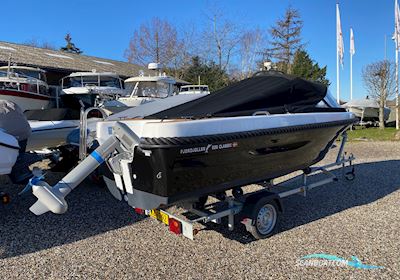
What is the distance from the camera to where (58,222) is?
4789 mm

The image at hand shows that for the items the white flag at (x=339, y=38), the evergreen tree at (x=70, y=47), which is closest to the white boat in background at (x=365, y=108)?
the white flag at (x=339, y=38)

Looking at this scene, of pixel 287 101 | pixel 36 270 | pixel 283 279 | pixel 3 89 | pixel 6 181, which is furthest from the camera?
pixel 3 89

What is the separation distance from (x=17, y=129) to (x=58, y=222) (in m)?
1.38

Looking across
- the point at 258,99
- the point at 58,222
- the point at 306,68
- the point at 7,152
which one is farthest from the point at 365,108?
the point at 7,152

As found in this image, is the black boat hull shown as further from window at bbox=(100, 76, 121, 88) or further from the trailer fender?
window at bbox=(100, 76, 121, 88)

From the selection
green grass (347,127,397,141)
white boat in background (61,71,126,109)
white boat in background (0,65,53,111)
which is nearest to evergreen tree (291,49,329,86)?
green grass (347,127,397,141)

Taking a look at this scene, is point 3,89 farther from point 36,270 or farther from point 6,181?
point 36,270

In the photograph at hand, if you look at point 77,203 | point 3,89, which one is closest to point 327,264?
point 77,203

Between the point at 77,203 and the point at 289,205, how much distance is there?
327cm

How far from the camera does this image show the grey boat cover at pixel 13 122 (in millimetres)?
4723

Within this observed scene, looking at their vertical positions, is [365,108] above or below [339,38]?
below

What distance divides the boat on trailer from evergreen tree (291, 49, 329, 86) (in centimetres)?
2474

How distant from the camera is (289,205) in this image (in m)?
5.39

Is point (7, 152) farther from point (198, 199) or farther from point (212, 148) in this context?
point (212, 148)
